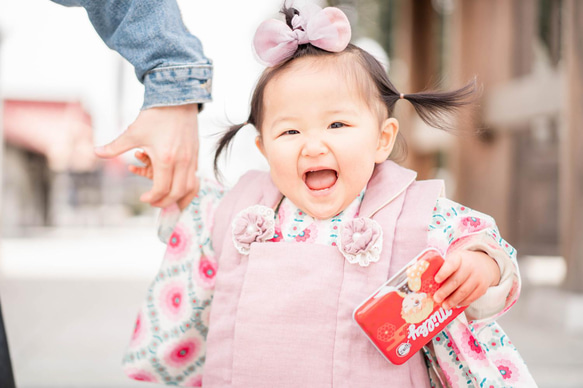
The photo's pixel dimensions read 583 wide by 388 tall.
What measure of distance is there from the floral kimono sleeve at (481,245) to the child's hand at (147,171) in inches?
20.7

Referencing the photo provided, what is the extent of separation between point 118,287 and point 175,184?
3415mm

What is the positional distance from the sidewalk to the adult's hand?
116 centimetres

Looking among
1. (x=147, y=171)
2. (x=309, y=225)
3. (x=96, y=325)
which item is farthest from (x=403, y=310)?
(x=96, y=325)

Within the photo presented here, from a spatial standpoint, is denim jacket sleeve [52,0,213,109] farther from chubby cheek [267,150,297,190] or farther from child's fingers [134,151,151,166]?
chubby cheek [267,150,297,190]

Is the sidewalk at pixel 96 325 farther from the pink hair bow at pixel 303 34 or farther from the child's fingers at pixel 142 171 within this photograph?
the pink hair bow at pixel 303 34

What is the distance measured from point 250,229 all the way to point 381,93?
37 cm

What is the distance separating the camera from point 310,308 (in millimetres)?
1076

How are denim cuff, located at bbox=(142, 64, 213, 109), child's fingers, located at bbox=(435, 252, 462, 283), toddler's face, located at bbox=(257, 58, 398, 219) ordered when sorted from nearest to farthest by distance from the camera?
child's fingers, located at bbox=(435, 252, 462, 283), toddler's face, located at bbox=(257, 58, 398, 219), denim cuff, located at bbox=(142, 64, 213, 109)

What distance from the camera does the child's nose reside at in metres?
1.09

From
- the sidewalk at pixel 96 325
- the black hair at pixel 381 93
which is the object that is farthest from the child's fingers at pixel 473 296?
the sidewalk at pixel 96 325

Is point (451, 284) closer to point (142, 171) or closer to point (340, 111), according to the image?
point (340, 111)

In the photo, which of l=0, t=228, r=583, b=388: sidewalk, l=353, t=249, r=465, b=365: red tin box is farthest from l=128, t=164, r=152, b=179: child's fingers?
l=0, t=228, r=583, b=388: sidewalk

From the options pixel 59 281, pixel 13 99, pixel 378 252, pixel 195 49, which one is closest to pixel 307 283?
pixel 378 252

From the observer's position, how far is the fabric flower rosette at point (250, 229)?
1158 millimetres
